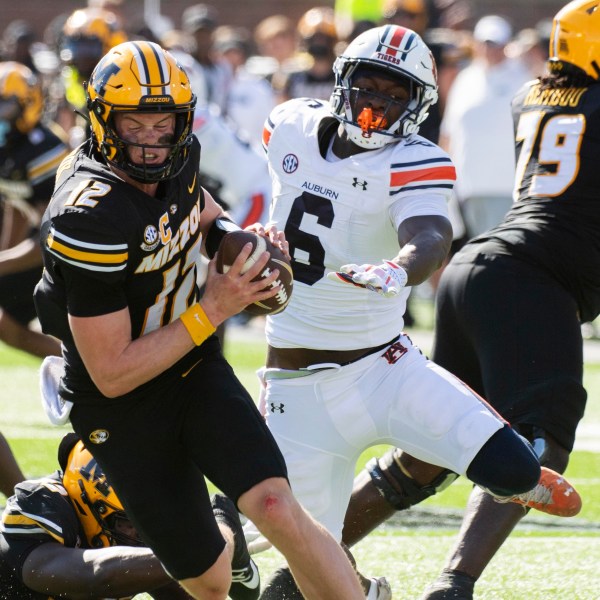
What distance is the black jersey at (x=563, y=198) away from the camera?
14.3 feet

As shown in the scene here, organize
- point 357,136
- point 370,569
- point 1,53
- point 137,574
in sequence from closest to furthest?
point 137,574
point 357,136
point 370,569
point 1,53

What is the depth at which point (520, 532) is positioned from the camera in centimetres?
531

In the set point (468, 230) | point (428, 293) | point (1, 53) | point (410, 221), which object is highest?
point (410, 221)

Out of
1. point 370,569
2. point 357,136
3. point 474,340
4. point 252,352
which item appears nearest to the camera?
point 357,136

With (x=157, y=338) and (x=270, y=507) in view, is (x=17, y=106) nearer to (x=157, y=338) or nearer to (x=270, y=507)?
(x=157, y=338)

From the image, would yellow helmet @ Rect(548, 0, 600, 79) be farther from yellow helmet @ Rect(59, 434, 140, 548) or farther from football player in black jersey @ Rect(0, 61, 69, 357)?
football player in black jersey @ Rect(0, 61, 69, 357)

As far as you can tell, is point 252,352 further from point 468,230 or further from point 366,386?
point 366,386

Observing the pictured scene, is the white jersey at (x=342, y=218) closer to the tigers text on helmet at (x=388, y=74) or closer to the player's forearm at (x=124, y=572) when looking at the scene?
the tigers text on helmet at (x=388, y=74)

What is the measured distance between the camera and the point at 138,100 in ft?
11.6

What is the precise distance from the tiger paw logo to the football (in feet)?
1.74

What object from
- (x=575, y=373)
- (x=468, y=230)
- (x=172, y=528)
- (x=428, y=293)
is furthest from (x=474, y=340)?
(x=428, y=293)

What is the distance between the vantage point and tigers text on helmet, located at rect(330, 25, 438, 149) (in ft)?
13.4

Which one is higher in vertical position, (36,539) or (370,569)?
(36,539)

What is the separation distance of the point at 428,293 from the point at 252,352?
3.37 metres
